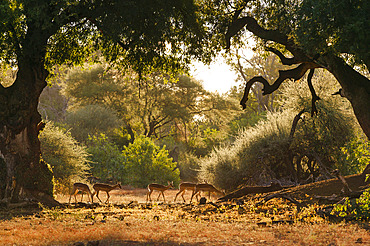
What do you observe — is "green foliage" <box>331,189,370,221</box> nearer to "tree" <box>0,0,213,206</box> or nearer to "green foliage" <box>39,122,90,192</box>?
"tree" <box>0,0,213,206</box>

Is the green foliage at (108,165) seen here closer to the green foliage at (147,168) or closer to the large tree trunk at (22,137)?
the green foliage at (147,168)

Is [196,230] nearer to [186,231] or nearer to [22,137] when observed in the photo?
[186,231]

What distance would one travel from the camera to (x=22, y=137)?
11508 millimetres

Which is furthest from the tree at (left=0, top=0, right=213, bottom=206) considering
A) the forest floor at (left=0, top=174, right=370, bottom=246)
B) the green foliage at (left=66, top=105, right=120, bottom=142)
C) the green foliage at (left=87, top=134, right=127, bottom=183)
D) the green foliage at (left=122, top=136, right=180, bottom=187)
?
the green foliage at (left=66, top=105, right=120, bottom=142)

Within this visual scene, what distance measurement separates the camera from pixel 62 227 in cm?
745

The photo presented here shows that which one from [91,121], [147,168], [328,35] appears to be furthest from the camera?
[91,121]

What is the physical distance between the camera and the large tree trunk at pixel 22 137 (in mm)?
11336

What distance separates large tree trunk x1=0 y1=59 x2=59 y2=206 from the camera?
Result: 37.2 ft

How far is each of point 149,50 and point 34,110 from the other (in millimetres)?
3730

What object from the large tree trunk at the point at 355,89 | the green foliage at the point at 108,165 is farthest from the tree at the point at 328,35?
the green foliage at the point at 108,165

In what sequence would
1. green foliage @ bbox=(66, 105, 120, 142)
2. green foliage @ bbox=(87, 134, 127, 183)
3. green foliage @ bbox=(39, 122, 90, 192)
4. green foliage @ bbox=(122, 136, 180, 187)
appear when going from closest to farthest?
green foliage @ bbox=(39, 122, 90, 192) → green foliage @ bbox=(122, 136, 180, 187) → green foliage @ bbox=(87, 134, 127, 183) → green foliage @ bbox=(66, 105, 120, 142)

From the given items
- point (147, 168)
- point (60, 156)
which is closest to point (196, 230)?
point (60, 156)

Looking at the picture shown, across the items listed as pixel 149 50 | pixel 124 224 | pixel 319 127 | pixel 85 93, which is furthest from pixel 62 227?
pixel 85 93

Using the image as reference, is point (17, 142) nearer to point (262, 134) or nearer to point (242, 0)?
point (242, 0)
